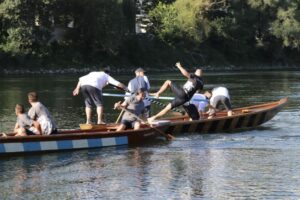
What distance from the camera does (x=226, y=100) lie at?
21.1 meters

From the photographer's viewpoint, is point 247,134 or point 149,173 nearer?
point 149,173

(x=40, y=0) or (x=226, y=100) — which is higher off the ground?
(x=40, y=0)

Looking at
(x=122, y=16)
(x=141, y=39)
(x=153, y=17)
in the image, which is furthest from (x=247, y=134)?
(x=153, y=17)

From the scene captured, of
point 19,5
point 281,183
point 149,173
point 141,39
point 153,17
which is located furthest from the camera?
point 153,17

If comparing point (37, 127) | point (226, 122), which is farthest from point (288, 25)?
point (37, 127)

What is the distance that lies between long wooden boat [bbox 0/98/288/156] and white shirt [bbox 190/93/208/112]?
430 millimetres

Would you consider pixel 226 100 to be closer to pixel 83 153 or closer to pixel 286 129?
pixel 286 129

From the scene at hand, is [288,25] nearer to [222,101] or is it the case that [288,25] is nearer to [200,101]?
[222,101]

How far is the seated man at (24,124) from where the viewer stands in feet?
51.3

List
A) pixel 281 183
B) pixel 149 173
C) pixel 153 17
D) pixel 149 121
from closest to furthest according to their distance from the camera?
pixel 281 183 → pixel 149 173 → pixel 149 121 → pixel 153 17

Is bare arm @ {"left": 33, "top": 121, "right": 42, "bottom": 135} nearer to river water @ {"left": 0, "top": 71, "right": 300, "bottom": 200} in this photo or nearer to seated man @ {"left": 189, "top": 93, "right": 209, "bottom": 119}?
river water @ {"left": 0, "top": 71, "right": 300, "bottom": 200}

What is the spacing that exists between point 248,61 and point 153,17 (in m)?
14.4

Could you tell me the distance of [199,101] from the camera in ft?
69.1

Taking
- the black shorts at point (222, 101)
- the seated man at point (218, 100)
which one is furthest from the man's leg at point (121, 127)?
the black shorts at point (222, 101)
